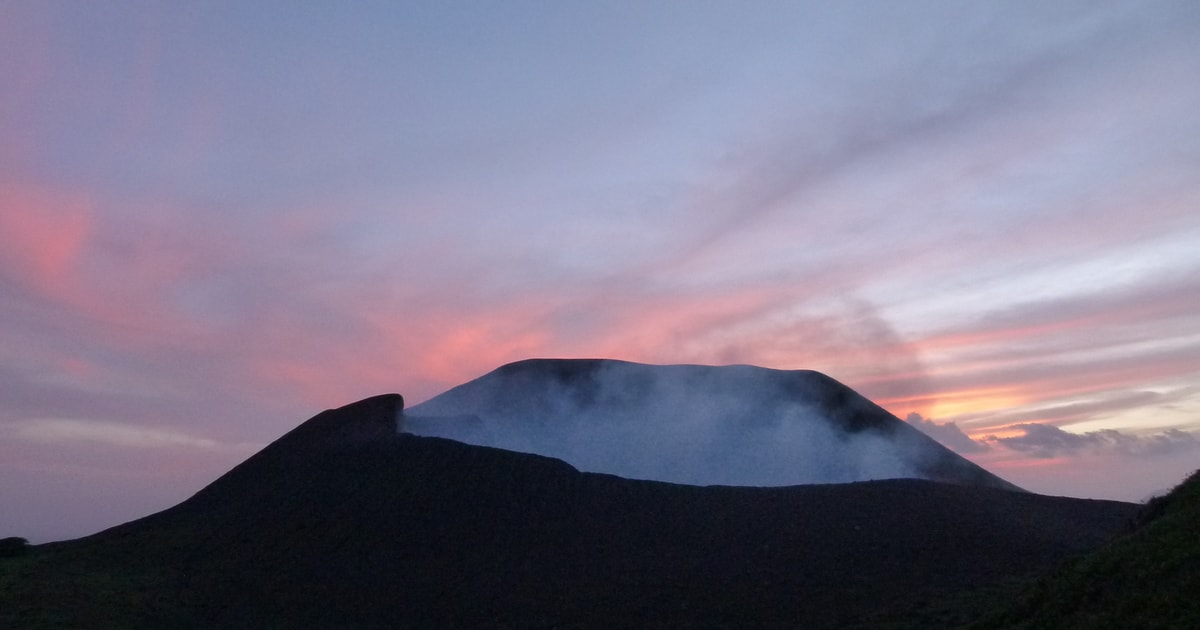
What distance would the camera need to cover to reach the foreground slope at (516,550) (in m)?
21.0

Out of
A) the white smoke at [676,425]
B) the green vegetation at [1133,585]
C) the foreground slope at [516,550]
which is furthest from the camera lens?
the white smoke at [676,425]

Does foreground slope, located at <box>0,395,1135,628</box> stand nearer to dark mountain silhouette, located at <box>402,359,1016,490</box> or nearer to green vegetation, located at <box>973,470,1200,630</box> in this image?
green vegetation, located at <box>973,470,1200,630</box>

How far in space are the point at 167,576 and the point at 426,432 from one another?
1567cm

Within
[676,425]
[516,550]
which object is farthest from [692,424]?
[516,550]

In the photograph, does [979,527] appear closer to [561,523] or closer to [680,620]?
[680,620]

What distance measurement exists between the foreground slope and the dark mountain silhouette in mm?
8454

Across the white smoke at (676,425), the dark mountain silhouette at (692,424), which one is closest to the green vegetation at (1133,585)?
the white smoke at (676,425)

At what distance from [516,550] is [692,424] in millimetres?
17774

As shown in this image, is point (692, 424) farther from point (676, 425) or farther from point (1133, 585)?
point (1133, 585)

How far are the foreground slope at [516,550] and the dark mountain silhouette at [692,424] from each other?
8454 mm

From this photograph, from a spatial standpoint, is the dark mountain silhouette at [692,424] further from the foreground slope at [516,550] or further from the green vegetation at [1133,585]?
the green vegetation at [1133,585]

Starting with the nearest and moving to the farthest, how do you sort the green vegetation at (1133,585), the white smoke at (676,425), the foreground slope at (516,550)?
1. the green vegetation at (1133,585)
2. the foreground slope at (516,550)
3. the white smoke at (676,425)

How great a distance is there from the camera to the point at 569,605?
21500 millimetres

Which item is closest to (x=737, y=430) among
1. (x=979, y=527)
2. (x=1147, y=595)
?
(x=979, y=527)
